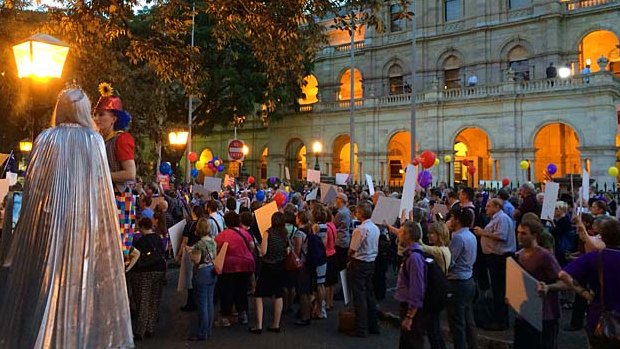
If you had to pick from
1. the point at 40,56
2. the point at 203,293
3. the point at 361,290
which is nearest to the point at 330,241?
the point at 361,290

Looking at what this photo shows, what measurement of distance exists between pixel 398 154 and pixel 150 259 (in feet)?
100

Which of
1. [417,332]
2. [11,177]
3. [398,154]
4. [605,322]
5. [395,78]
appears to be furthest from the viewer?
[398,154]

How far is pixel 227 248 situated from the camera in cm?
773

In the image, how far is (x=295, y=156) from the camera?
3875cm

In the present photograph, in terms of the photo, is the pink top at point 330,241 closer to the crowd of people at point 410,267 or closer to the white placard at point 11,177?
the crowd of people at point 410,267

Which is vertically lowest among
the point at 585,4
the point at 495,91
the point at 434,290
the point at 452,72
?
the point at 434,290

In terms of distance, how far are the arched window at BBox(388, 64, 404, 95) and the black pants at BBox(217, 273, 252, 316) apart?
29.5 meters

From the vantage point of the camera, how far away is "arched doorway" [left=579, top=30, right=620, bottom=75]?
29.7 metres

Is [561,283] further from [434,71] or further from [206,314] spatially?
[434,71]

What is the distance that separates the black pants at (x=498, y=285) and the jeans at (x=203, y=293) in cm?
440

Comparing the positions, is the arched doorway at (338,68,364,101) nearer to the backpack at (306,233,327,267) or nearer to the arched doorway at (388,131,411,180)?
the arched doorway at (388,131,411,180)

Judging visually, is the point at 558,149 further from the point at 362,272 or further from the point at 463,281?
the point at 463,281

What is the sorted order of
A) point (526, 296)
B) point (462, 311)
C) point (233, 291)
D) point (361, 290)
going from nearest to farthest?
point (526, 296) < point (462, 311) < point (361, 290) < point (233, 291)

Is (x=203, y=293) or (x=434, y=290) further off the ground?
(x=434, y=290)
